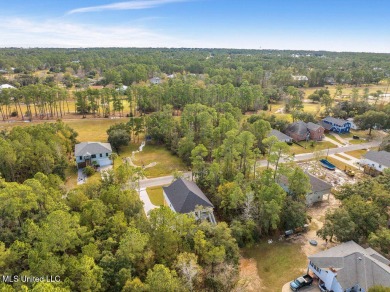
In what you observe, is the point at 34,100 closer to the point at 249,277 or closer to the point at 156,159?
the point at 156,159

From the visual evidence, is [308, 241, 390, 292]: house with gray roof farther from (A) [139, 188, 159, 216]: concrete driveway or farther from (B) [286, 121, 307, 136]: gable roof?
(B) [286, 121, 307, 136]: gable roof

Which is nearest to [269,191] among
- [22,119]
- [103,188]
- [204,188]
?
[204,188]

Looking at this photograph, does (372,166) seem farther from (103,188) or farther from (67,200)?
(67,200)

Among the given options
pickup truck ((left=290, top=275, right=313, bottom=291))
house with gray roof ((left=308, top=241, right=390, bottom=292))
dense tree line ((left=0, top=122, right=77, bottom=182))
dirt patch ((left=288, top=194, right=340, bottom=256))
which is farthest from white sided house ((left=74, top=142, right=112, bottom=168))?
house with gray roof ((left=308, top=241, right=390, bottom=292))

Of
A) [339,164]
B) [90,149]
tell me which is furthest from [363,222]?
[90,149]

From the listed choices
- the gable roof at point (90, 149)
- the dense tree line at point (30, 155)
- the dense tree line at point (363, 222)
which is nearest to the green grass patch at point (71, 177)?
the dense tree line at point (30, 155)

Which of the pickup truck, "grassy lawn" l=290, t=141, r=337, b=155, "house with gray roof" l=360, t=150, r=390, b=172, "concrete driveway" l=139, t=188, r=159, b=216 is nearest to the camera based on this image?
the pickup truck
